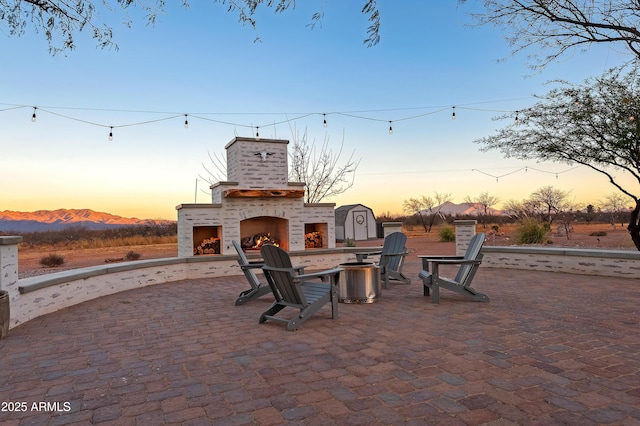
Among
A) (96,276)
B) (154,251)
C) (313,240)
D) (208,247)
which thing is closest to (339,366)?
(96,276)

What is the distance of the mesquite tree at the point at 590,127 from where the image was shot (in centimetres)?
877

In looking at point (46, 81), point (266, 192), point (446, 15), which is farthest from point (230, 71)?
point (446, 15)

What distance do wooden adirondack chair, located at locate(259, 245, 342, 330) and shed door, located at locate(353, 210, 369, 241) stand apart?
17.1 m

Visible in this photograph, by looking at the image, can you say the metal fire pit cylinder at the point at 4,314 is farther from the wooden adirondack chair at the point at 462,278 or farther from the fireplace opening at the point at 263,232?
the fireplace opening at the point at 263,232

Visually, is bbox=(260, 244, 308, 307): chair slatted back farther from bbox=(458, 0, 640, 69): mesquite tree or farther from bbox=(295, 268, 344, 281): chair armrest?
bbox=(458, 0, 640, 69): mesquite tree

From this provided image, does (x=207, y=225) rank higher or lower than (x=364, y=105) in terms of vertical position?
lower

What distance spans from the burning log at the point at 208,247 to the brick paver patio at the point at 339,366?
3.94 metres

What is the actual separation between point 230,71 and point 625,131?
9015mm

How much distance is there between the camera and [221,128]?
13.0 meters

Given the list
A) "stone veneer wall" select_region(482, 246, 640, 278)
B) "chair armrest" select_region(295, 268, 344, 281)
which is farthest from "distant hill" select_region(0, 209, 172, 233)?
"chair armrest" select_region(295, 268, 344, 281)

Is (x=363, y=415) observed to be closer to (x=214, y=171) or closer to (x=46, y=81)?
(x=46, y=81)

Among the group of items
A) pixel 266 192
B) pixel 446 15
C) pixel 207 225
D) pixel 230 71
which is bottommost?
pixel 207 225

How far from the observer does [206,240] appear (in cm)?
912

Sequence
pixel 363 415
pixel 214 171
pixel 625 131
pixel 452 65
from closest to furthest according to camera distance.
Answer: pixel 363 415
pixel 625 131
pixel 452 65
pixel 214 171
